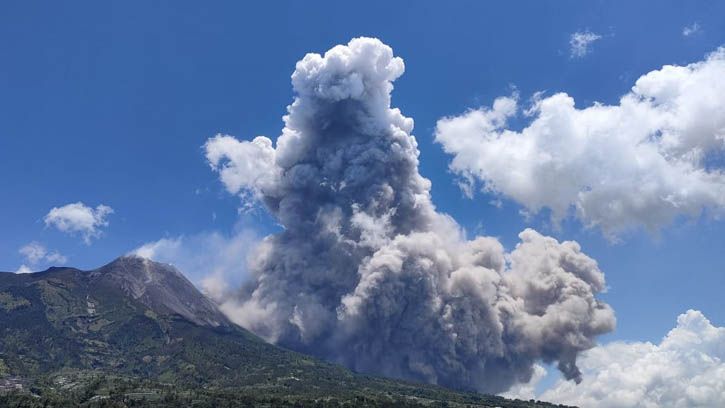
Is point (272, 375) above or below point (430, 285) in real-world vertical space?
below

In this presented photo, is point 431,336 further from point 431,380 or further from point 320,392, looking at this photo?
point 320,392

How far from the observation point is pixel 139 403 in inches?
5837

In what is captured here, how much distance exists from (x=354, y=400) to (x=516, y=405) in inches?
2290

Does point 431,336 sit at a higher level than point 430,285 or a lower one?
lower

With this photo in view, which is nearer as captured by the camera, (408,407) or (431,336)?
(408,407)

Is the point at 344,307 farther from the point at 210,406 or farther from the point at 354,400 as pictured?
the point at 210,406

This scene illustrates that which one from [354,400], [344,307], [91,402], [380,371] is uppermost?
[344,307]

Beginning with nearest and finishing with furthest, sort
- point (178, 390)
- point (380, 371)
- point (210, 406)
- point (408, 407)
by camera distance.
→ point (210, 406), point (408, 407), point (178, 390), point (380, 371)

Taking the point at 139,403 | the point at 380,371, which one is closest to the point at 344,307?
the point at 380,371

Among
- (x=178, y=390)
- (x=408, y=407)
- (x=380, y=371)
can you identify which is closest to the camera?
(x=408, y=407)

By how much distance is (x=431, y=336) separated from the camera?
593 ft

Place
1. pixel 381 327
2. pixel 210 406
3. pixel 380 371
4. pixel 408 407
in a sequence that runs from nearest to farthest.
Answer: pixel 210 406, pixel 408 407, pixel 381 327, pixel 380 371

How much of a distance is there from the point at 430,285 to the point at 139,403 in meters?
82.9

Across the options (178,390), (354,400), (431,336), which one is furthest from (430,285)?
(178,390)
